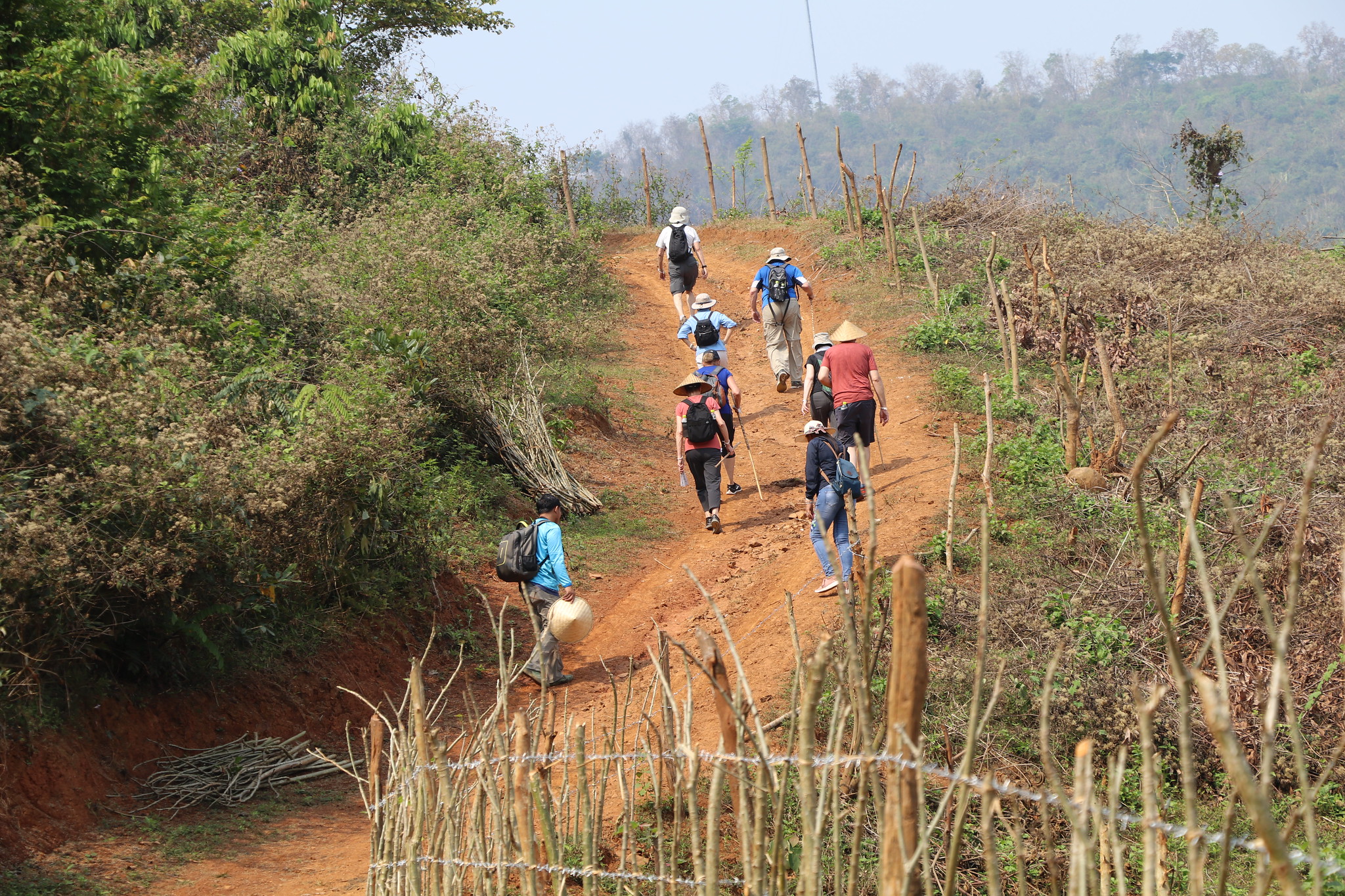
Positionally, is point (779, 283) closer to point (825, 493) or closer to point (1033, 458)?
point (1033, 458)

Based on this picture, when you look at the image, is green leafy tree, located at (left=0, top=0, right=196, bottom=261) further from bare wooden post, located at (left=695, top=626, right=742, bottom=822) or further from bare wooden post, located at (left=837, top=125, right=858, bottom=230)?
bare wooden post, located at (left=837, top=125, right=858, bottom=230)

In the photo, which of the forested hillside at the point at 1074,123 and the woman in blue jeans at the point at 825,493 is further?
the forested hillside at the point at 1074,123

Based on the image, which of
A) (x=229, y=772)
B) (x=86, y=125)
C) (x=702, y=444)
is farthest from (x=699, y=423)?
(x=86, y=125)

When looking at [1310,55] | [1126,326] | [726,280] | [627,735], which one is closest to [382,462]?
[627,735]

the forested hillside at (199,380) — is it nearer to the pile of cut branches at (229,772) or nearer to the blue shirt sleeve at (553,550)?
the pile of cut branches at (229,772)

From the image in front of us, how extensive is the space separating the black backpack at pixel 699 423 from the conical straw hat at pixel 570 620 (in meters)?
3.19

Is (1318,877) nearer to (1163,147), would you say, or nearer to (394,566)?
(394,566)

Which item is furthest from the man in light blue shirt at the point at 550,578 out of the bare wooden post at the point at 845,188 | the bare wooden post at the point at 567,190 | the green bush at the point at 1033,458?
the bare wooden post at the point at 567,190

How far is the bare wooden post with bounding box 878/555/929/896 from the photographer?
2.14m

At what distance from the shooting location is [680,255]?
1332 cm

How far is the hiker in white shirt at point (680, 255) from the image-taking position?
13.2 metres

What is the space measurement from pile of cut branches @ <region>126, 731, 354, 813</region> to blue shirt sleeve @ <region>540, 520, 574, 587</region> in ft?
5.61

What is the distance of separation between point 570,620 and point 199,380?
316 cm

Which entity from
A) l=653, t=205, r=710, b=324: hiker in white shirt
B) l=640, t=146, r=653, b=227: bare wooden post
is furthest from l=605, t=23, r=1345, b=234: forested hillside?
l=653, t=205, r=710, b=324: hiker in white shirt
